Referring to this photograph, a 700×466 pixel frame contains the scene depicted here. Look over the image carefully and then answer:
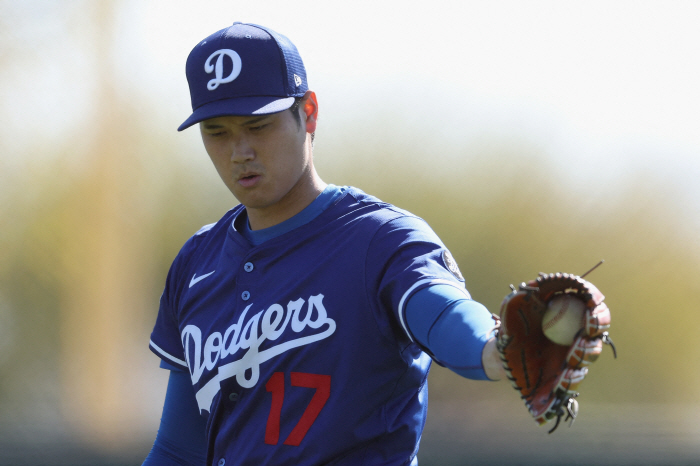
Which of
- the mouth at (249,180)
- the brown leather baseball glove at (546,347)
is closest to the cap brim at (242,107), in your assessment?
the mouth at (249,180)

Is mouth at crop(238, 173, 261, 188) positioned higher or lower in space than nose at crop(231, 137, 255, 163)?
lower

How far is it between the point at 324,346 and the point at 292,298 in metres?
0.12

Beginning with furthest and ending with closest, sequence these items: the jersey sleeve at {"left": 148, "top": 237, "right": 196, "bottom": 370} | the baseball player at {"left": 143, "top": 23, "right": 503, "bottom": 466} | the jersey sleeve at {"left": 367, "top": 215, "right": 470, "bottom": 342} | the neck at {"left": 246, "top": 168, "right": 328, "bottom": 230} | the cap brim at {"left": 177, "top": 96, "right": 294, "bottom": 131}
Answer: the jersey sleeve at {"left": 148, "top": 237, "right": 196, "bottom": 370} → the neck at {"left": 246, "top": 168, "right": 328, "bottom": 230} → the cap brim at {"left": 177, "top": 96, "right": 294, "bottom": 131} → the baseball player at {"left": 143, "top": 23, "right": 503, "bottom": 466} → the jersey sleeve at {"left": 367, "top": 215, "right": 470, "bottom": 342}

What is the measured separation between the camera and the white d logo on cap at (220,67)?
1282 mm

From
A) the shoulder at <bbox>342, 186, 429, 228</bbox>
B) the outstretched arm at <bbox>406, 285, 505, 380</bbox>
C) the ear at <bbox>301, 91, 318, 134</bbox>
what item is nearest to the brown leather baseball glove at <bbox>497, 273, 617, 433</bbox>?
the outstretched arm at <bbox>406, 285, 505, 380</bbox>

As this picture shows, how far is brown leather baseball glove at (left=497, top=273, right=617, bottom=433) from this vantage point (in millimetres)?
777

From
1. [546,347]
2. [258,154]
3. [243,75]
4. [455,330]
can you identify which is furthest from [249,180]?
[546,347]

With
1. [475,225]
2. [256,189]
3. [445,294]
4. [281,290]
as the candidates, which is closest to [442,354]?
[445,294]

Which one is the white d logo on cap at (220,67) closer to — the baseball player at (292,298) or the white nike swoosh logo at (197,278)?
the baseball player at (292,298)

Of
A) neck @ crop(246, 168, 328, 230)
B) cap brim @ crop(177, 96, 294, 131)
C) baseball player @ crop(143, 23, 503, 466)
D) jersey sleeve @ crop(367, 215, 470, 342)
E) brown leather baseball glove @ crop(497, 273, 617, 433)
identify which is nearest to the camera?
brown leather baseball glove @ crop(497, 273, 617, 433)

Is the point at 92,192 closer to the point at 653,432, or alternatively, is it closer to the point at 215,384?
the point at 215,384

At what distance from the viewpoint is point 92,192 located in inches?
127

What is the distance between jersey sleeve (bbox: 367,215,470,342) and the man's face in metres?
0.25

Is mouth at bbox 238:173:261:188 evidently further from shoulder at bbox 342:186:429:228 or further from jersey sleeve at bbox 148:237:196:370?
jersey sleeve at bbox 148:237:196:370
